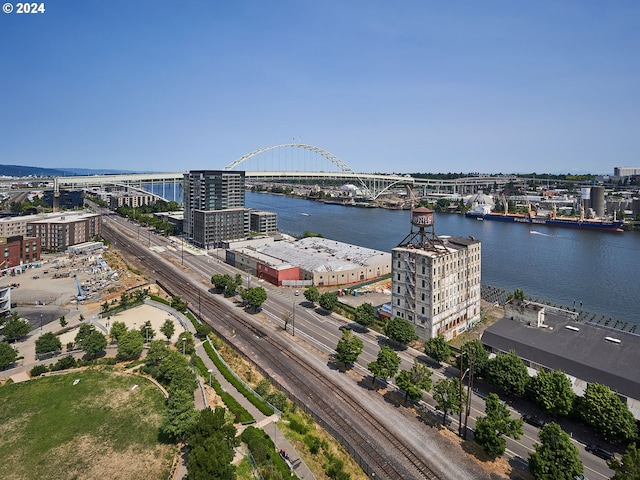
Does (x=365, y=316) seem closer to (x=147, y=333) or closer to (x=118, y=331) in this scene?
(x=147, y=333)

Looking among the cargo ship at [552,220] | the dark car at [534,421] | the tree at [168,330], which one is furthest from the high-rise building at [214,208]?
the cargo ship at [552,220]

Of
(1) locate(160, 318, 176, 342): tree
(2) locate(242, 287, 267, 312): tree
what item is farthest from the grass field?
(2) locate(242, 287, 267, 312): tree

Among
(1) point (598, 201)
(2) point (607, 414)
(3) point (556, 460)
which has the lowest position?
(3) point (556, 460)

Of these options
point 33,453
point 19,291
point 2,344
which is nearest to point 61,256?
point 19,291

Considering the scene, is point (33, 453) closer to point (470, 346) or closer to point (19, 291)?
point (470, 346)

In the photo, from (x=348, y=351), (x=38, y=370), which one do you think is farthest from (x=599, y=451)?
(x=38, y=370)

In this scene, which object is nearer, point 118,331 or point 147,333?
point 118,331

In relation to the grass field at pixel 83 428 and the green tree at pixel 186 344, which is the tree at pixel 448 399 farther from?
the green tree at pixel 186 344
